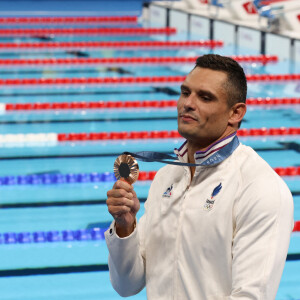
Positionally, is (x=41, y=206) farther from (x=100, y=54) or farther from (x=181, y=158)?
(x=100, y=54)

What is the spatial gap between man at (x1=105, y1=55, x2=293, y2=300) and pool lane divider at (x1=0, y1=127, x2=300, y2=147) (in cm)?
462

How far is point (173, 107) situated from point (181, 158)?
19.9 ft

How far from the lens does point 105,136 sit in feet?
21.0

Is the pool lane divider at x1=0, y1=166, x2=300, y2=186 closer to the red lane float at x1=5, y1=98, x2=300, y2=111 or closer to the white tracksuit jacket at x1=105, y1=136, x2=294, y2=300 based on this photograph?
the red lane float at x1=5, y1=98, x2=300, y2=111

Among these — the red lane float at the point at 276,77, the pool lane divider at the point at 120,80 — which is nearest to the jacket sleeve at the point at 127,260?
the pool lane divider at the point at 120,80

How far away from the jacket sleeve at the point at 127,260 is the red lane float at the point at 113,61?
9.01 meters

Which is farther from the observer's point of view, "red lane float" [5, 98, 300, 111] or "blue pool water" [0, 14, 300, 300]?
"red lane float" [5, 98, 300, 111]

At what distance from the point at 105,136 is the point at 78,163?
26.4 inches

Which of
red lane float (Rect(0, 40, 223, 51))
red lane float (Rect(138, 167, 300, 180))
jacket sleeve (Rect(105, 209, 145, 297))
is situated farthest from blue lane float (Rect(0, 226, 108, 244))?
red lane float (Rect(0, 40, 223, 51))

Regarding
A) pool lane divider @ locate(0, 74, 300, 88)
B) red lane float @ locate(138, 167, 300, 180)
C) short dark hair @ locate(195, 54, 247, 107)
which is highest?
short dark hair @ locate(195, 54, 247, 107)

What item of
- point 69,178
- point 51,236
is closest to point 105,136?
point 69,178

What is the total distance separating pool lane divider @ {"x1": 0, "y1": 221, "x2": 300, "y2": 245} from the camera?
13.5ft

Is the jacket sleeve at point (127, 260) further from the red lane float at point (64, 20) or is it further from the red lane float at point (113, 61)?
the red lane float at point (64, 20)

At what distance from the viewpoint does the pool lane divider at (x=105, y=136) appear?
6.38m
